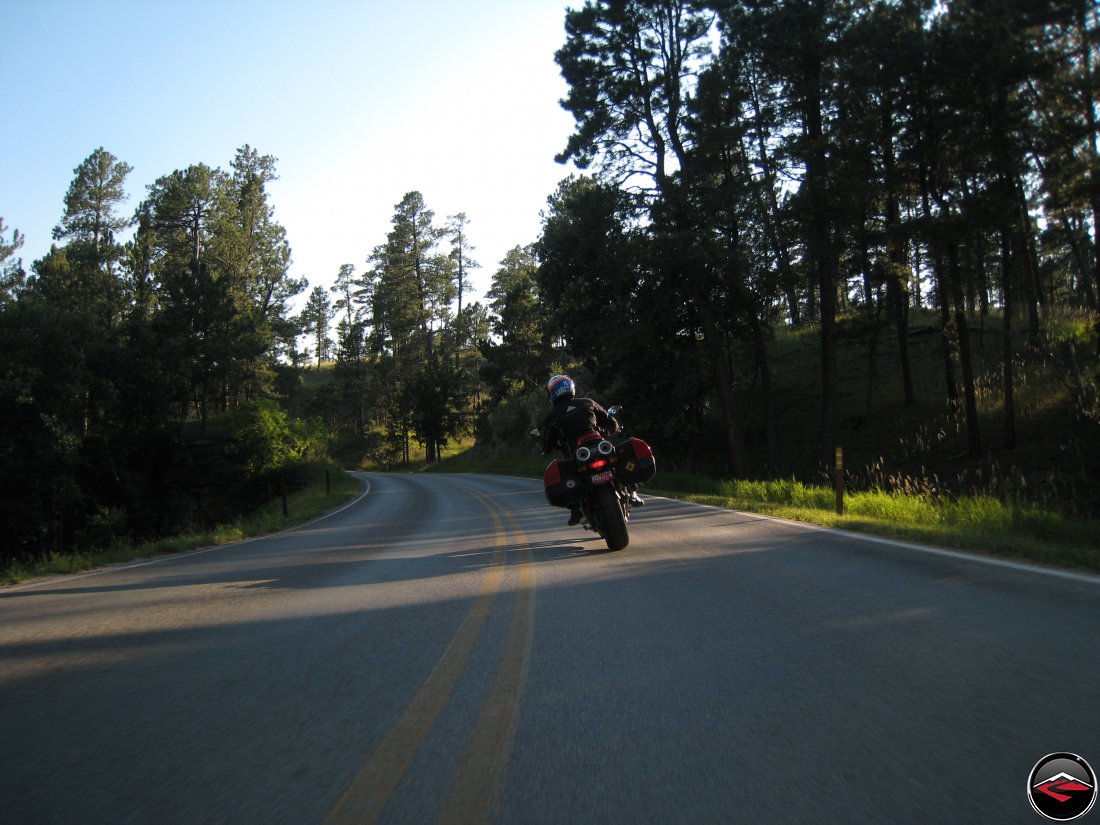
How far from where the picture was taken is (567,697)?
12.4ft

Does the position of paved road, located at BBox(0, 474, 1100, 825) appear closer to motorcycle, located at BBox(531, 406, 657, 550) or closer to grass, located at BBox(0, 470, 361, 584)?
motorcycle, located at BBox(531, 406, 657, 550)

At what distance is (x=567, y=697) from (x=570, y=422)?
514cm

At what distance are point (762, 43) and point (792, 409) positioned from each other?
16.8 m

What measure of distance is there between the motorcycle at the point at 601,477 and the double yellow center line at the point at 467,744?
2.93 metres

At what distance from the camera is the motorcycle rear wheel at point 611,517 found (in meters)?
8.48

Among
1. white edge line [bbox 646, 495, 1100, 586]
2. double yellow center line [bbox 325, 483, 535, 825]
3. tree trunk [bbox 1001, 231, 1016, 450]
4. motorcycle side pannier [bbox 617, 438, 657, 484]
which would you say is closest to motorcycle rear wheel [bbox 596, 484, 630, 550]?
motorcycle side pannier [bbox 617, 438, 657, 484]

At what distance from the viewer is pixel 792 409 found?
108 ft

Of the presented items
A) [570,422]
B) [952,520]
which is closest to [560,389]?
[570,422]

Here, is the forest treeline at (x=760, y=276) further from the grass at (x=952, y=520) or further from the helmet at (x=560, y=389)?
the helmet at (x=560, y=389)

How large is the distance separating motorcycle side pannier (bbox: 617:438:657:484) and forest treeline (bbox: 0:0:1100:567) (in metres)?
10.5

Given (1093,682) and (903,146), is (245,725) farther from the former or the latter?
(903,146)

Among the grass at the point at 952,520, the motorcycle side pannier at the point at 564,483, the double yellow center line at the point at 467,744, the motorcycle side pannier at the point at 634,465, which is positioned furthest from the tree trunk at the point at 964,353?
the double yellow center line at the point at 467,744

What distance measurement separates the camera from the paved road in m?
2.71

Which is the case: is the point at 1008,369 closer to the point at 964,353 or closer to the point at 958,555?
the point at 964,353
